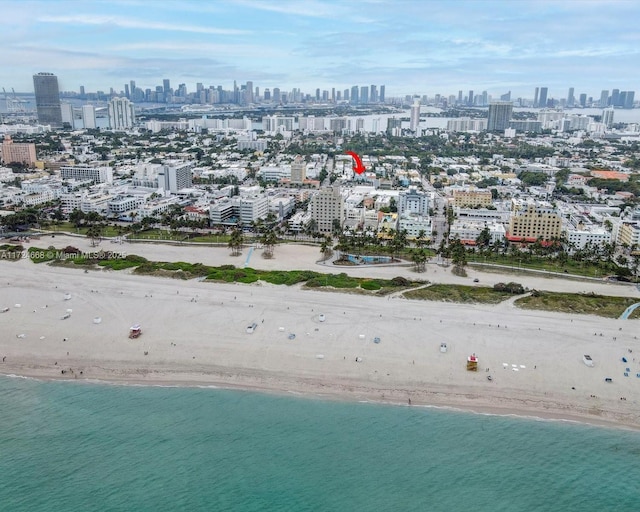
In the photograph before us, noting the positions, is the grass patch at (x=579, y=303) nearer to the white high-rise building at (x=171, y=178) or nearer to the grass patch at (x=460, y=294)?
the grass patch at (x=460, y=294)

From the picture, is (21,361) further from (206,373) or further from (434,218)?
(434,218)

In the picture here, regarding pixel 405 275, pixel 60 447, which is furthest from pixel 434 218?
pixel 60 447

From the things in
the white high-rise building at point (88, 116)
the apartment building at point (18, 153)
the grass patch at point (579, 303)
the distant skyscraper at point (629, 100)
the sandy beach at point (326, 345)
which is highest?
the distant skyscraper at point (629, 100)

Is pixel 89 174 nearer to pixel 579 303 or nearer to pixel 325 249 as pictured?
pixel 325 249

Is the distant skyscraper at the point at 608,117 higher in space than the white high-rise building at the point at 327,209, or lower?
higher

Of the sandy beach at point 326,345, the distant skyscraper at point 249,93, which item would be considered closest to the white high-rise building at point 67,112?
the distant skyscraper at point 249,93

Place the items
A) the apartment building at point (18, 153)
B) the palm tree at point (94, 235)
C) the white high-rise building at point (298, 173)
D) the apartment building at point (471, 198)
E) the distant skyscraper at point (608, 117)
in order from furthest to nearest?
the distant skyscraper at point (608, 117) < the apartment building at point (18, 153) < the white high-rise building at point (298, 173) < the apartment building at point (471, 198) < the palm tree at point (94, 235)
